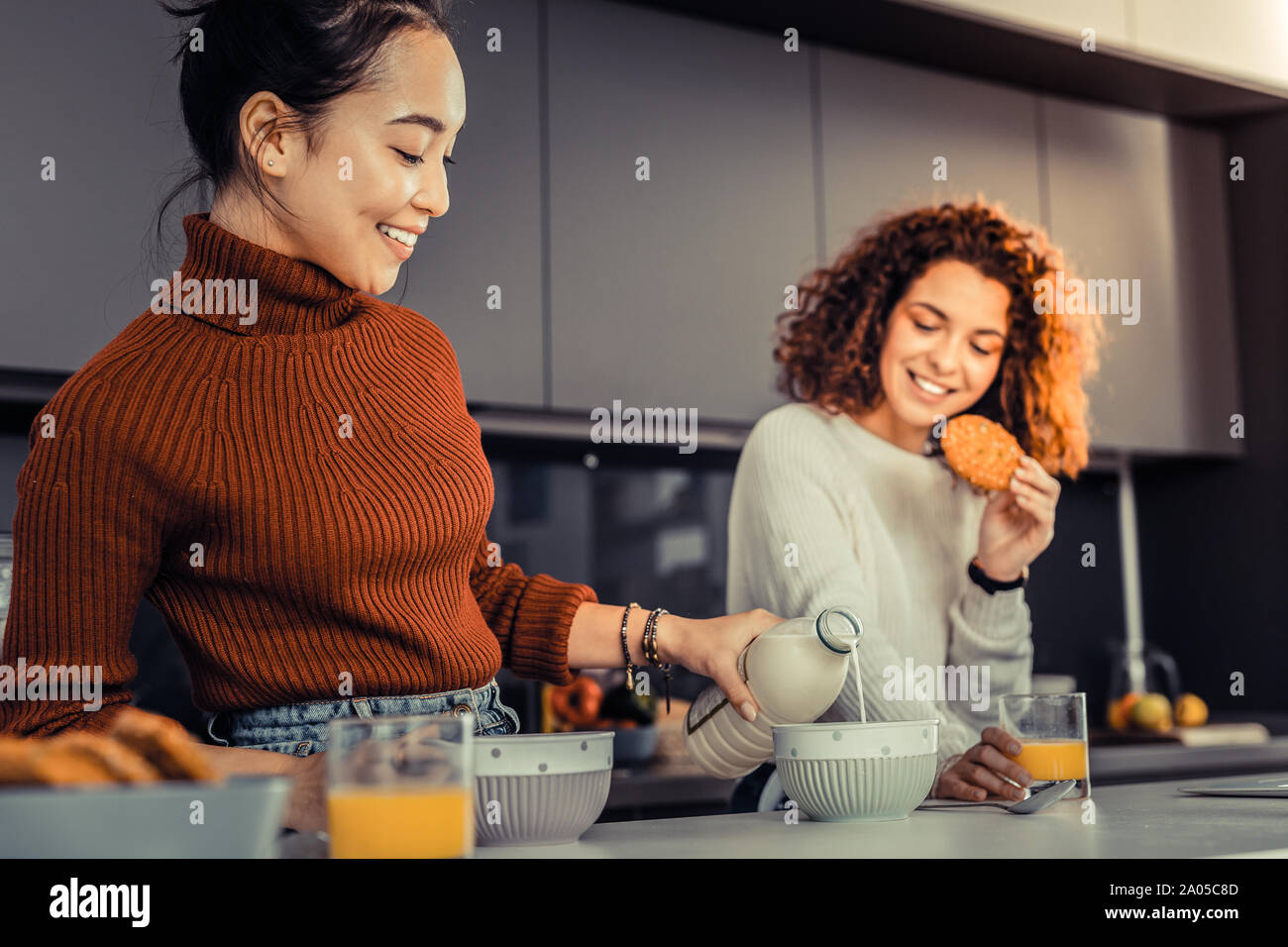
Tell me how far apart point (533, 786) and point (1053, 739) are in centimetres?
57

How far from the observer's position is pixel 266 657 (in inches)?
40.9

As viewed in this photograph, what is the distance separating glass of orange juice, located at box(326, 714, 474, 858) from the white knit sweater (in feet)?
2.48

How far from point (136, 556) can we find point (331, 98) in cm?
47

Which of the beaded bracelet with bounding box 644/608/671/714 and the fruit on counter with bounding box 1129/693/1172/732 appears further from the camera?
the fruit on counter with bounding box 1129/693/1172/732

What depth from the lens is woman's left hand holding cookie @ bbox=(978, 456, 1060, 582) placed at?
5.24 ft

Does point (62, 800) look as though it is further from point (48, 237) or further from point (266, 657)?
point (48, 237)

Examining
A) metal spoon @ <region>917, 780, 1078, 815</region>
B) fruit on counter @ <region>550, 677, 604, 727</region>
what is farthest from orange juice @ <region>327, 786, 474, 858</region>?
fruit on counter @ <region>550, 677, 604, 727</region>

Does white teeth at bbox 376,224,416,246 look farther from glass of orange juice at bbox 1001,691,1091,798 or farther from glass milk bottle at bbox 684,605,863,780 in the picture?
glass of orange juice at bbox 1001,691,1091,798

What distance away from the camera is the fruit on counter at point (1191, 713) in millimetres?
2992

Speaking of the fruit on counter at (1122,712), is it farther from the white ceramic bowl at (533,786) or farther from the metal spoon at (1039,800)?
the white ceramic bowl at (533,786)

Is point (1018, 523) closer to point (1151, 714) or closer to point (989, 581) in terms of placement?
point (989, 581)

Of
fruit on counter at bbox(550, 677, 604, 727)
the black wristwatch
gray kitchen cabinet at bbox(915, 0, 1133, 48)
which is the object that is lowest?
fruit on counter at bbox(550, 677, 604, 727)

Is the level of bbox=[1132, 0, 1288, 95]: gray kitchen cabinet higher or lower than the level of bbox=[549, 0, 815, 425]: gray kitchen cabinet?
higher
